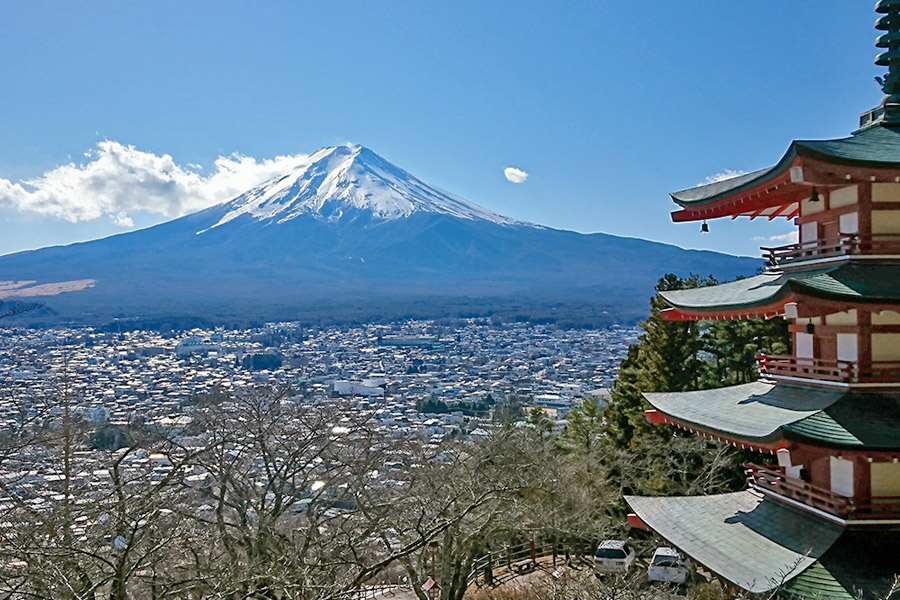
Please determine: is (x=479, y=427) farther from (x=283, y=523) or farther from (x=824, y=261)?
(x=824, y=261)

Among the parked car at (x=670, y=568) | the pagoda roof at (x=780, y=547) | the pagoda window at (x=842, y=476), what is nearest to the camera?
the pagoda roof at (x=780, y=547)

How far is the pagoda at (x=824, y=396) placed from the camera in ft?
21.7

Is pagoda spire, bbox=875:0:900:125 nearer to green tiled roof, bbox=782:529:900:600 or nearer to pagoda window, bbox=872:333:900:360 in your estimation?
pagoda window, bbox=872:333:900:360

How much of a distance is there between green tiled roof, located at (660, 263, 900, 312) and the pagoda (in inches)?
0.7

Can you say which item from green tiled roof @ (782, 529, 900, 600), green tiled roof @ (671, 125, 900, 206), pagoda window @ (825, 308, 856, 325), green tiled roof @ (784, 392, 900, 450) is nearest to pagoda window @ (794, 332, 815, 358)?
pagoda window @ (825, 308, 856, 325)

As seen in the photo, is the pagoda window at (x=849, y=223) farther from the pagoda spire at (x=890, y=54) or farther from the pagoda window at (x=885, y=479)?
the pagoda window at (x=885, y=479)

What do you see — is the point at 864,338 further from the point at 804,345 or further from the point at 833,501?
the point at 833,501

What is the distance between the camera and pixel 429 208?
458 feet

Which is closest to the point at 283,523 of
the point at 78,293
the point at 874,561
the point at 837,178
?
the point at 874,561

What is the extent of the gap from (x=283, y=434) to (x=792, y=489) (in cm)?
703

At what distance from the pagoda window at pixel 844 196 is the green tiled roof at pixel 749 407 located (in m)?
1.97

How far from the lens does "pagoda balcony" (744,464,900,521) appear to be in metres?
6.75

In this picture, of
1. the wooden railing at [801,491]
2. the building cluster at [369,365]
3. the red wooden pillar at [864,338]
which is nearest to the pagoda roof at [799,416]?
the red wooden pillar at [864,338]

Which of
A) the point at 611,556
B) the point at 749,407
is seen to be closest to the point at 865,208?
the point at 749,407
